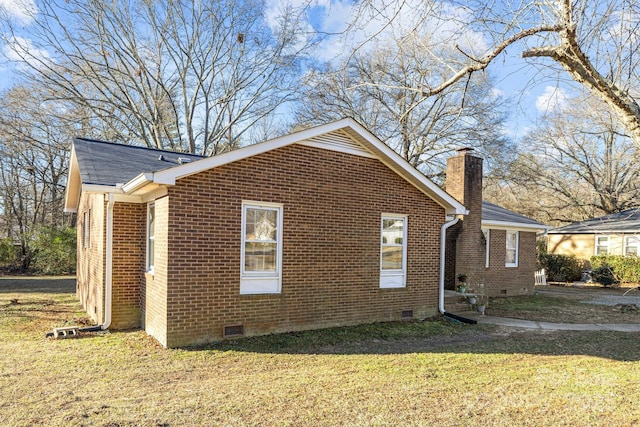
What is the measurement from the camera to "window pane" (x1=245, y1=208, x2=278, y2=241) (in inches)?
318

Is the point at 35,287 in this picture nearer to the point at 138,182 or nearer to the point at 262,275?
the point at 138,182

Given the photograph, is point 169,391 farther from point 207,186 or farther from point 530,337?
point 530,337

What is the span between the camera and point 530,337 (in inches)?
360

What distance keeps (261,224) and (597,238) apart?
24014 millimetres

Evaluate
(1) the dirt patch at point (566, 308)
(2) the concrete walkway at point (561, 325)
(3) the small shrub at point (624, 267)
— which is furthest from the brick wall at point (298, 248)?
(3) the small shrub at point (624, 267)

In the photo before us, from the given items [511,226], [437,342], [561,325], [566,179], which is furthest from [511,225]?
[566,179]

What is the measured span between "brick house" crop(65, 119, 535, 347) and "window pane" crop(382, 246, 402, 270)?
0.03m

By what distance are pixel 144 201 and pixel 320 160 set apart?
3.79 metres

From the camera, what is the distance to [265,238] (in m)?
8.26

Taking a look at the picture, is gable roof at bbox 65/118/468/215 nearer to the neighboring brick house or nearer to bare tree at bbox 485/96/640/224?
the neighboring brick house

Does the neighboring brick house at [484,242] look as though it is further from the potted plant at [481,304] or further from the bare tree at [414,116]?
the bare tree at [414,116]

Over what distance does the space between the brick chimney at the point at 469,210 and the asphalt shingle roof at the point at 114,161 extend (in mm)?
8128

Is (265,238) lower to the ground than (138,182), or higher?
lower

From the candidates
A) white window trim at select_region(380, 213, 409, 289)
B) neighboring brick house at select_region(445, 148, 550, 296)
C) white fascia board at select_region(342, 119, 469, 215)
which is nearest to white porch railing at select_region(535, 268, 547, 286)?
neighboring brick house at select_region(445, 148, 550, 296)
